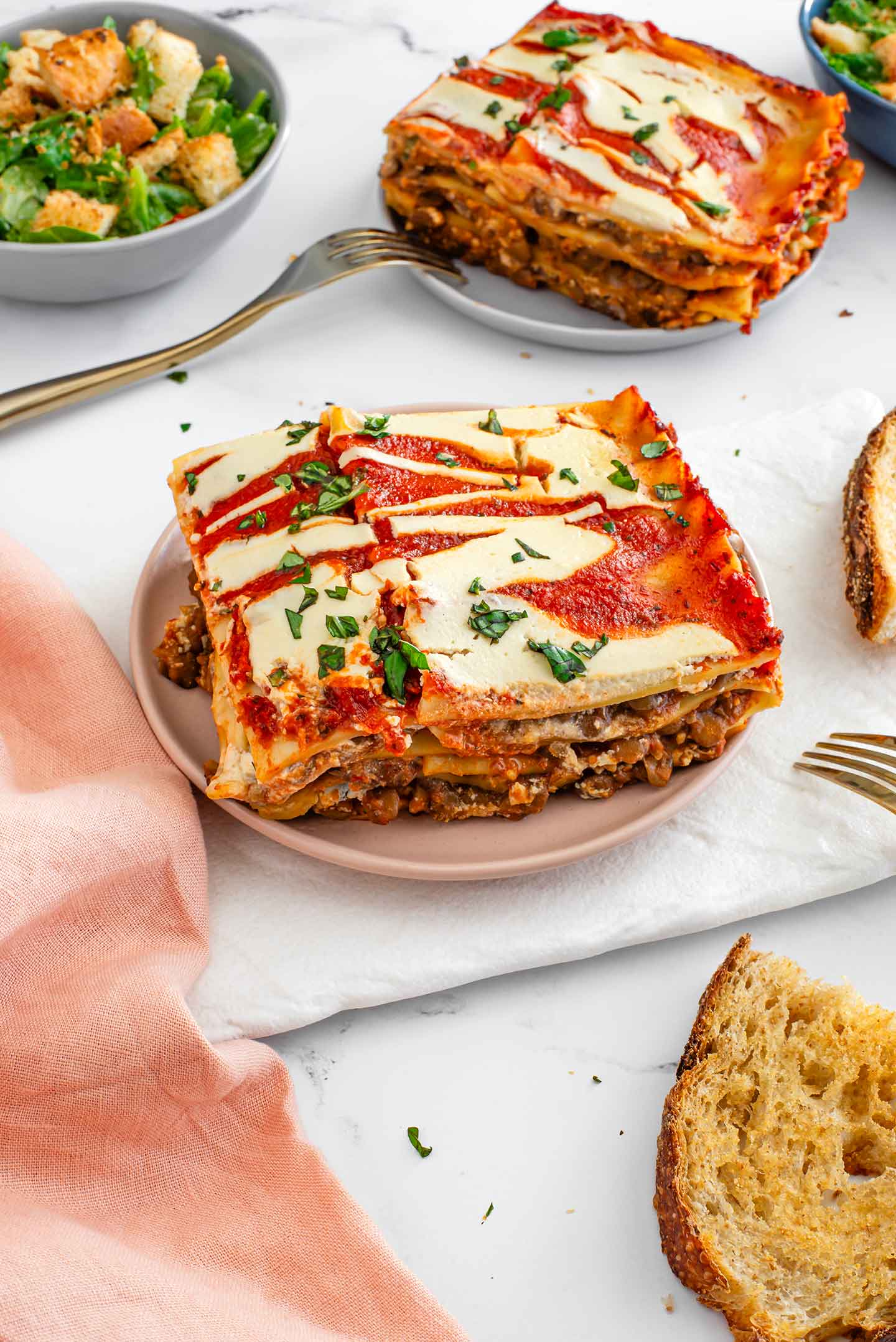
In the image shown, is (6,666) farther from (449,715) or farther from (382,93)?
(382,93)

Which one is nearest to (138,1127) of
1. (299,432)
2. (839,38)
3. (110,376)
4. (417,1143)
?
(417,1143)

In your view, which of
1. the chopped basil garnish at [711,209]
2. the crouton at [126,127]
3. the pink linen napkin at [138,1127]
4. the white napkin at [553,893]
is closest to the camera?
the pink linen napkin at [138,1127]

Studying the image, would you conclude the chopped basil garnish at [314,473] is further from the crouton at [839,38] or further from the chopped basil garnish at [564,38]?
the crouton at [839,38]

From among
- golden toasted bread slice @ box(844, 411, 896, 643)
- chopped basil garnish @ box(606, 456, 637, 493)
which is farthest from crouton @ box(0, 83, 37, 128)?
golden toasted bread slice @ box(844, 411, 896, 643)

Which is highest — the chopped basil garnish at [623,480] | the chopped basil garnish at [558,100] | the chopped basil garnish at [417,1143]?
the chopped basil garnish at [558,100]

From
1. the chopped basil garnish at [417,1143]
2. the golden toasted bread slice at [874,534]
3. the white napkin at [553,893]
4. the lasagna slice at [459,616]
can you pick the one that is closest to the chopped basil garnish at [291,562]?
the lasagna slice at [459,616]

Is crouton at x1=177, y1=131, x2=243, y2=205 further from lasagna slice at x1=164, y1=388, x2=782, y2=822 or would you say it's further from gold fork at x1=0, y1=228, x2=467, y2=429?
lasagna slice at x1=164, y1=388, x2=782, y2=822
